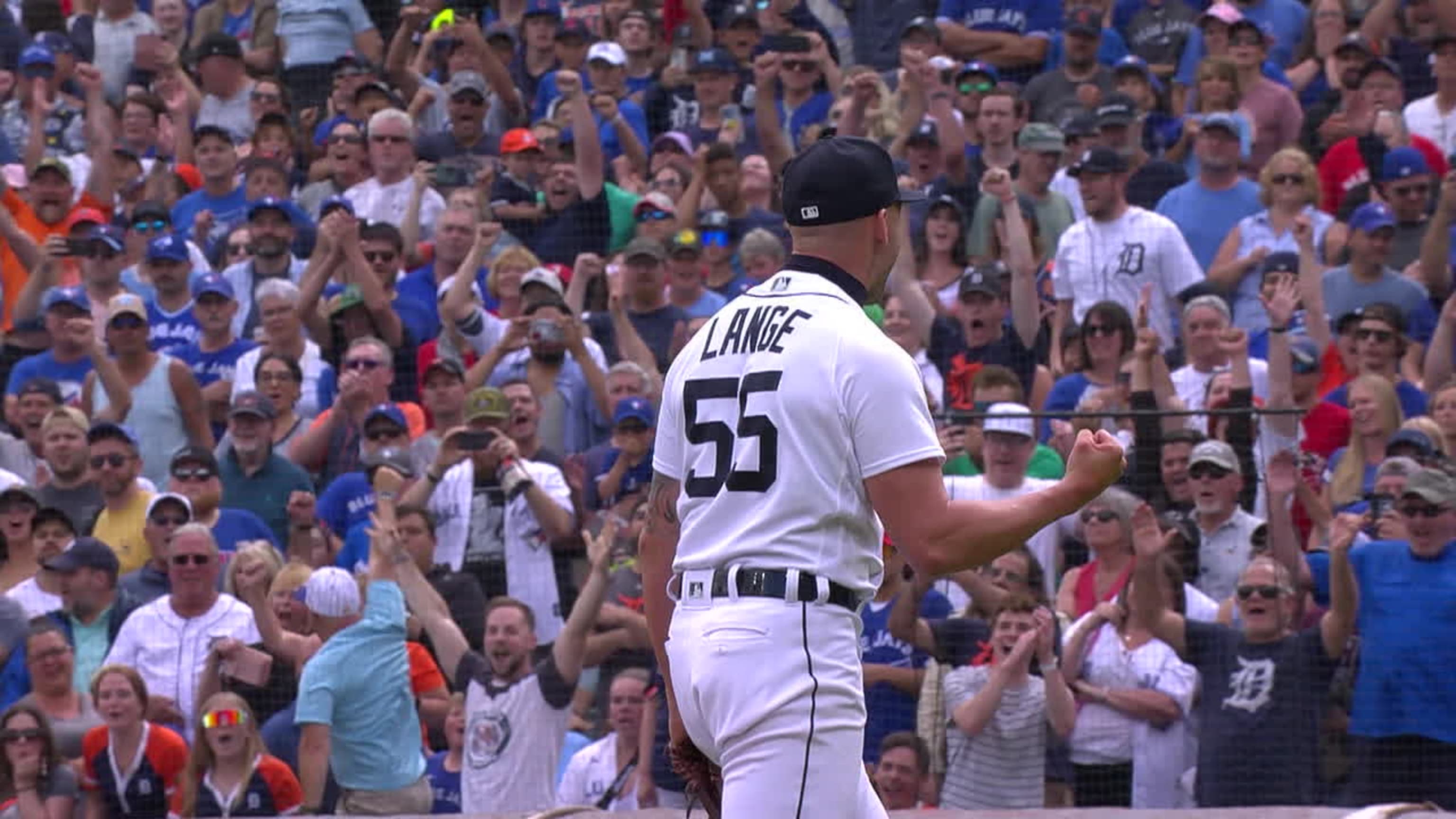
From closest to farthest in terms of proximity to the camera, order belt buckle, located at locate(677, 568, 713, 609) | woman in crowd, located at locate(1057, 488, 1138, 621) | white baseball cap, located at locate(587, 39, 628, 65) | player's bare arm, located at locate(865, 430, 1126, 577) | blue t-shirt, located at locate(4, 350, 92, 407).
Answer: player's bare arm, located at locate(865, 430, 1126, 577) < belt buckle, located at locate(677, 568, 713, 609) < woman in crowd, located at locate(1057, 488, 1138, 621) < blue t-shirt, located at locate(4, 350, 92, 407) < white baseball cap, located at locate(587, 39, 628, 65)

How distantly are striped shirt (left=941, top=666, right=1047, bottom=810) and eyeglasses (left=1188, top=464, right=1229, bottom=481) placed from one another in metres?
1.10

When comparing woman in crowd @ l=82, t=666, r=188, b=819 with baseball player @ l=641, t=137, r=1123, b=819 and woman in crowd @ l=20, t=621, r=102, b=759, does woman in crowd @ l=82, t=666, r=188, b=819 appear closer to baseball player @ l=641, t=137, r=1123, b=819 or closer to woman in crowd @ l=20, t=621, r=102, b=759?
woman in crowd @ l=20, t=621, r=102, b=759

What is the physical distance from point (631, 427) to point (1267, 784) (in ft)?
10.0

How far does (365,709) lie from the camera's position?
8398 mm

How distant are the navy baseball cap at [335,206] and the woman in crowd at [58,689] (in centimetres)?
288

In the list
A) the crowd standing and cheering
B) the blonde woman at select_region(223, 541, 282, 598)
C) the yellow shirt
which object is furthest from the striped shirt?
the yellow shirt

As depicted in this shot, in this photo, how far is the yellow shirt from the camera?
954 cm

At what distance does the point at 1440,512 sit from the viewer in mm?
7555

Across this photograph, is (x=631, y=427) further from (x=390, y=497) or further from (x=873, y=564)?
(x=873, y=564)

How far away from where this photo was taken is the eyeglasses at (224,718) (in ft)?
26.9

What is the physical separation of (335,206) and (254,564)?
2758 millimetres

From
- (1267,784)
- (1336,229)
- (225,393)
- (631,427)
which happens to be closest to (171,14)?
(225,393)

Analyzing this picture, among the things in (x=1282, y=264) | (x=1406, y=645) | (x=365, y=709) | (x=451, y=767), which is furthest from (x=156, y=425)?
(x=1406, y=645)

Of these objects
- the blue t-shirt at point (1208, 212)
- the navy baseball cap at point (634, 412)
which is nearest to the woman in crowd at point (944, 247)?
the blue t-shirt at point (1208, 212)
